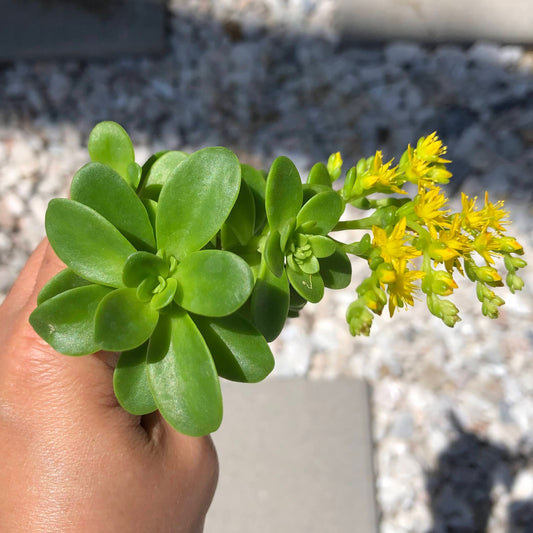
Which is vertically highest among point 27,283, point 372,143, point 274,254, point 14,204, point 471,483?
point 274,254

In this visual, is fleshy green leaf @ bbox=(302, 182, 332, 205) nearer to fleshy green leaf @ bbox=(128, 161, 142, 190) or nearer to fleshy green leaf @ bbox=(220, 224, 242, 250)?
fleshy green leaf @ bbox=(220, 224, 242, 250)

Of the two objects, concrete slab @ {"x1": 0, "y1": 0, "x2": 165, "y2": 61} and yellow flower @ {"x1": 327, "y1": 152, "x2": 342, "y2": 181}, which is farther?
concrete slab @ {"x1": 0, "y1": 0, "x2": 165, "y2": 61}

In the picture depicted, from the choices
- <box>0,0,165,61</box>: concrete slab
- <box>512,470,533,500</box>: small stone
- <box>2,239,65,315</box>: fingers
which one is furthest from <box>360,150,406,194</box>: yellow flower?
<box>0,0,165,61</box>: concrete slab

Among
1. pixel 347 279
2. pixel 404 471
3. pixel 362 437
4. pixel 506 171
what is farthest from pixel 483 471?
pixel 347 279

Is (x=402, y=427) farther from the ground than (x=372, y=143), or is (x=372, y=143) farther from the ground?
(x=372, y=143)

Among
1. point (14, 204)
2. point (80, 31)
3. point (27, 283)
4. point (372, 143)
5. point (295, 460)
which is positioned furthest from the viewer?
point (80, 31)

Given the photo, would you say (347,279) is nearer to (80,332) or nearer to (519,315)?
(80,332)

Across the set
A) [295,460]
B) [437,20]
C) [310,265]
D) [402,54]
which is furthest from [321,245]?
[437,20]

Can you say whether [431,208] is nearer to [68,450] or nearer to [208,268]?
[208,268]
